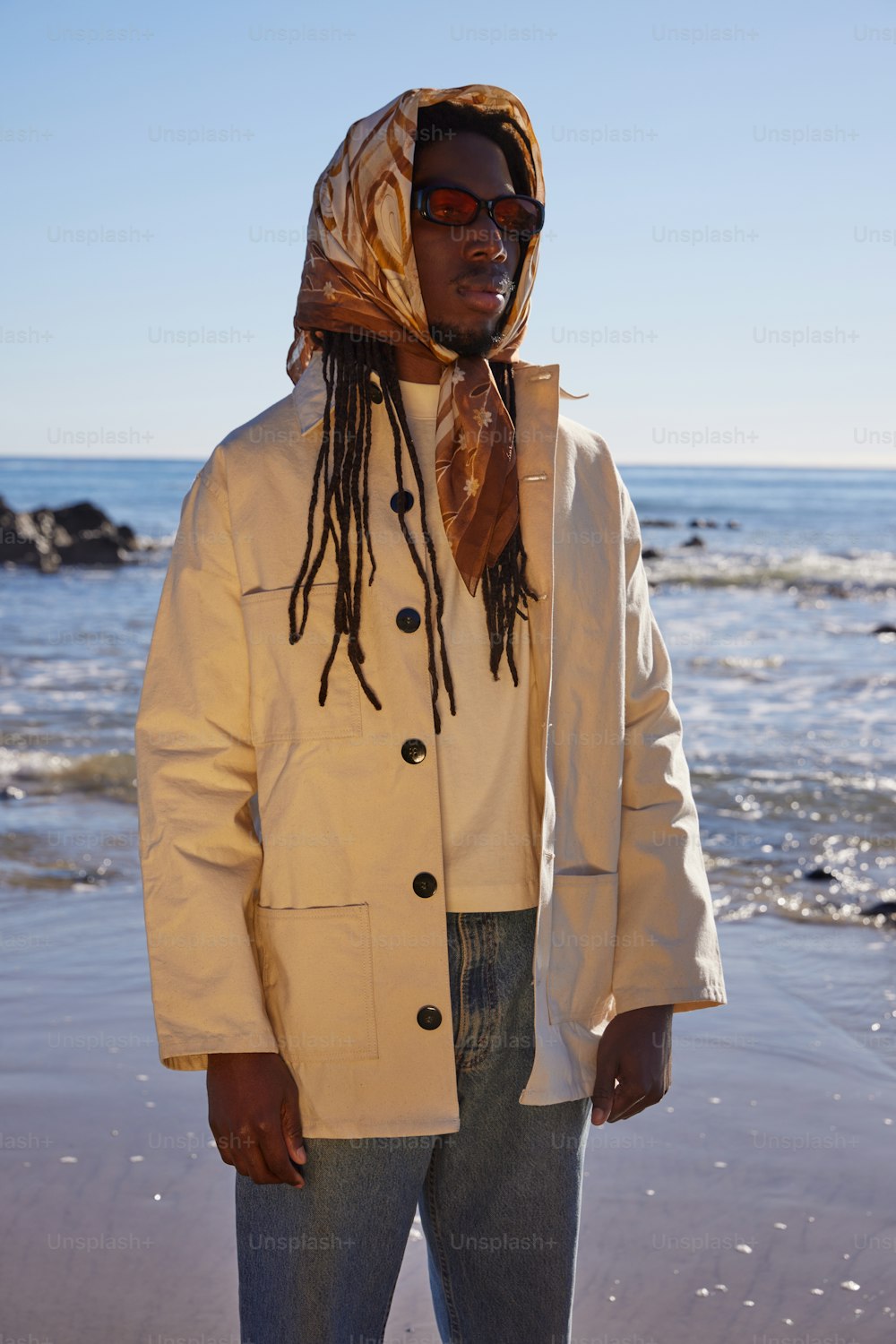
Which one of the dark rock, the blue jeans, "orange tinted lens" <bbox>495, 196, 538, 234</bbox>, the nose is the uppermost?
"orange tinted lens" <bbox>495, 196, 538, 234</bbox>

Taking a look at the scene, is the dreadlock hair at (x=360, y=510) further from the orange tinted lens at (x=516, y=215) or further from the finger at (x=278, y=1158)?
the finger at (x=278, y=1158)

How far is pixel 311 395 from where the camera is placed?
1940 mm

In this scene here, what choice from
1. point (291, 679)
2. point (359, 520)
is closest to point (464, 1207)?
point (291, 679)

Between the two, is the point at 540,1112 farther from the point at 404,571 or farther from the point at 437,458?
the point at 437,458

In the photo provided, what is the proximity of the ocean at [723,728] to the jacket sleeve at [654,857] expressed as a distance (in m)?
3.45

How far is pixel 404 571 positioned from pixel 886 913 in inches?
159

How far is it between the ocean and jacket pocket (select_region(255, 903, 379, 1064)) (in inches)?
146

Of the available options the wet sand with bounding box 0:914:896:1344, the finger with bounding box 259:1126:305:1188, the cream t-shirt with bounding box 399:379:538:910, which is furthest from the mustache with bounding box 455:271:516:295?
the wet sand with bounding box 0:914:896:1344

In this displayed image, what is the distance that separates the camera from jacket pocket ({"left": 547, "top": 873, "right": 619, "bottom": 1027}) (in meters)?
1.88

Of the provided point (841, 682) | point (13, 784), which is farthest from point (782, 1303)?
point (841, 682)

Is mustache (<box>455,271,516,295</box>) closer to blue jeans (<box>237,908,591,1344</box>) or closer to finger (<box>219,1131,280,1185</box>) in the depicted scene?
blue jeans (<box>237,908,591,1344</box>)

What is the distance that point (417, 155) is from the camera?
1998 mm

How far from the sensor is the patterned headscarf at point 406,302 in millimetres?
1878

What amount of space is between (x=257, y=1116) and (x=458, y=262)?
1259mm
